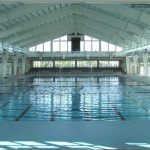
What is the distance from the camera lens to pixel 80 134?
29.2ft

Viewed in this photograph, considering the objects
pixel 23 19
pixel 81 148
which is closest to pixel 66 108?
pixel 81 148

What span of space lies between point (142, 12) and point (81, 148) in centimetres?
1538

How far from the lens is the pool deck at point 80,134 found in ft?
25.7

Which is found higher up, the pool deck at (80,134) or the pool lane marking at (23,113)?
the pool lane marking at (23,113)

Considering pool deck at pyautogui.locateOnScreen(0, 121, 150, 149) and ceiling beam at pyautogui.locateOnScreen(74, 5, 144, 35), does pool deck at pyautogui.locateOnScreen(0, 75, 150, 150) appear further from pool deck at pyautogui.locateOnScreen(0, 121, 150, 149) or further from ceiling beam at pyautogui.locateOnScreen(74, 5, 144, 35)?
ceiling beam at pyautogui.locateOnScreen(74, 5, 144, 35)

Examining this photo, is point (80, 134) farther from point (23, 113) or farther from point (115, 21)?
point (115, 21)

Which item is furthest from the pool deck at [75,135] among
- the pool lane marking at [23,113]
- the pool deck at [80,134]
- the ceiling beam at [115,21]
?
→ the ceiling beam at [115,21]

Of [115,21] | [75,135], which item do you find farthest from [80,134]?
[115,21]

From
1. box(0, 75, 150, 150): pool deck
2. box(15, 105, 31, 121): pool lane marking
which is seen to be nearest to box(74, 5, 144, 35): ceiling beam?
box(15, 105, 31, 121): pool lane marking

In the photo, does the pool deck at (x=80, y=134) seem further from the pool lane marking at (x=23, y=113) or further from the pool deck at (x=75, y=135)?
the pool lane marking at (x=23, y=113)

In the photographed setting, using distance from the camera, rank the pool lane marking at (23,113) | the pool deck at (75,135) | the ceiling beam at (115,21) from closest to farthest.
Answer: the pool deck at (75,135)
the pool lane marking at (23,113)
the ceiling beam at (115,21)

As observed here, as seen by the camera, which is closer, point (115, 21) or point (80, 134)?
point (80, 134)

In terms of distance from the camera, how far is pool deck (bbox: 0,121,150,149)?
7828mm

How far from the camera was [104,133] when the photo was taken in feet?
29.8
